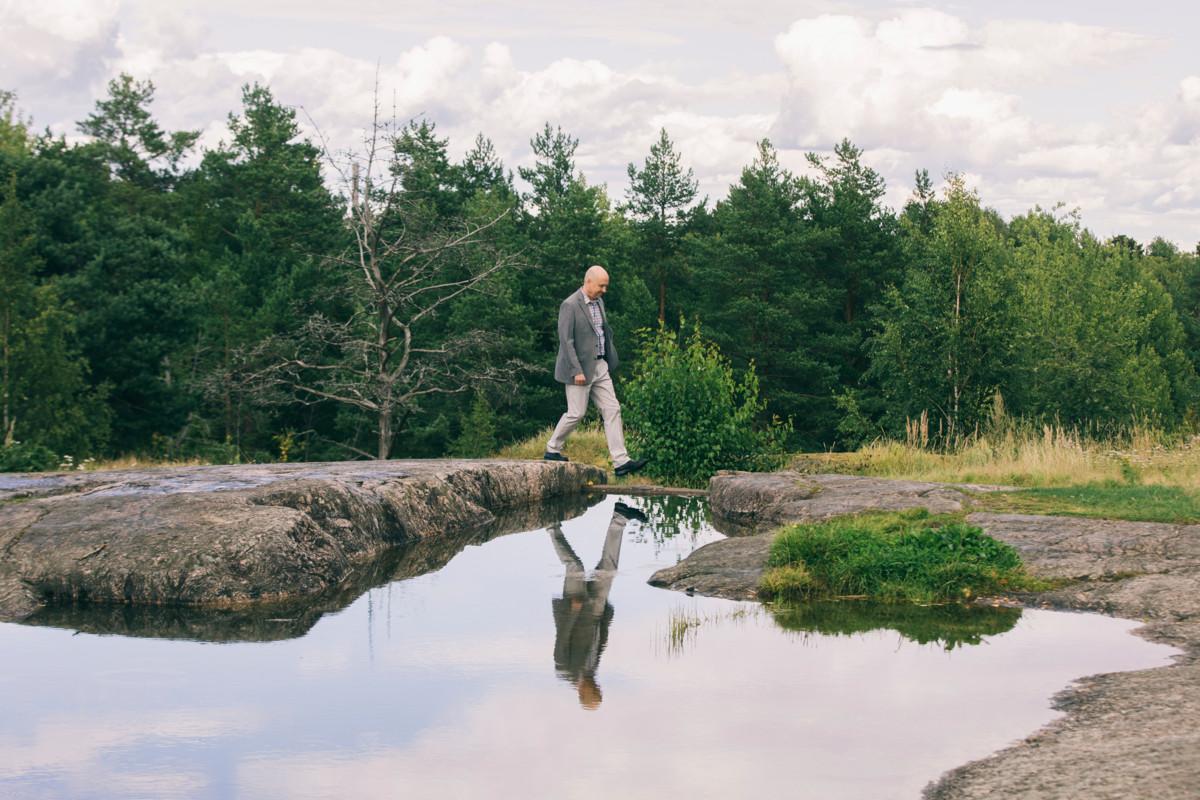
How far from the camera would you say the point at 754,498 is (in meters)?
12.2

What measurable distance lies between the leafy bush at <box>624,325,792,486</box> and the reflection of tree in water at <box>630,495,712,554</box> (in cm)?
95

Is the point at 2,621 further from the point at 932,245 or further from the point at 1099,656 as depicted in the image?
the point at 932,245

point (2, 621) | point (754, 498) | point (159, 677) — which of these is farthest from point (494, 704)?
point (754, 498)

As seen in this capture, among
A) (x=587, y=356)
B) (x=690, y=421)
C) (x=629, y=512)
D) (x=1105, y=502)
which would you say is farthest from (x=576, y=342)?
(x=1105, y=502)

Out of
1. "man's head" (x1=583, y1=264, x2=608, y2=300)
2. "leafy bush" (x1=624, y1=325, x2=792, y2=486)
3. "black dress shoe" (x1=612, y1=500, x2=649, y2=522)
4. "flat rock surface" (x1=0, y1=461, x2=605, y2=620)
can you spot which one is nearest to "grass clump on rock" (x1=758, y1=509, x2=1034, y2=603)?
"flat rock surface" (x1=0, y1=461, x2=605, y2=620)

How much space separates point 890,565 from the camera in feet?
26.3

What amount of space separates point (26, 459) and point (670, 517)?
31.3 feet

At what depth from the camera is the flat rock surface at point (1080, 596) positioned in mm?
4055

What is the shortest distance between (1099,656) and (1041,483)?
8.45 metres

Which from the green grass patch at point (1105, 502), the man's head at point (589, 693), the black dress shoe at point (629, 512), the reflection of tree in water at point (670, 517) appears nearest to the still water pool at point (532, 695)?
the man's head at point (589, 693)

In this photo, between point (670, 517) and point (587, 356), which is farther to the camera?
point (587, 356)

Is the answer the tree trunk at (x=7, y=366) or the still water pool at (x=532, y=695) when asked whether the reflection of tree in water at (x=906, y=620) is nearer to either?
the still water pool at (x=532, y=695)

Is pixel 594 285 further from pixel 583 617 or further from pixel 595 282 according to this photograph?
pixel 583 617

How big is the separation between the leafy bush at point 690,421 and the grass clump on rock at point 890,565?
6579 mm
